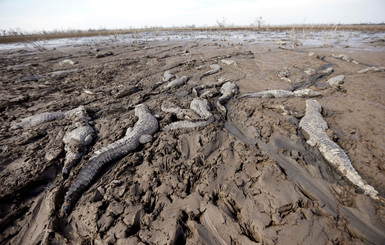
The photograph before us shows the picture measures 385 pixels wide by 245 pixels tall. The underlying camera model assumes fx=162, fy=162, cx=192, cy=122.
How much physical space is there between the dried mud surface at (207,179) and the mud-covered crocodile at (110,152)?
0.40ft

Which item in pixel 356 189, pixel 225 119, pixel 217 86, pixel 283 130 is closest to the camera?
pixel 356 189

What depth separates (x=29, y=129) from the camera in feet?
13.0

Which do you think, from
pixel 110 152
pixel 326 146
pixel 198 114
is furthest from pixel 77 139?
pixel 326 146

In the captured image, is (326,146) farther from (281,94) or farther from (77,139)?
(77,139)

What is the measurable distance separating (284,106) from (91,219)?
4875 millimetres

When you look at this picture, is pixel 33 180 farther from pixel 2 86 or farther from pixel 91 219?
pixel 2 86

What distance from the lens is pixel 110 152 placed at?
10.1ft

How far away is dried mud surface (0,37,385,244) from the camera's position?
1.93 m

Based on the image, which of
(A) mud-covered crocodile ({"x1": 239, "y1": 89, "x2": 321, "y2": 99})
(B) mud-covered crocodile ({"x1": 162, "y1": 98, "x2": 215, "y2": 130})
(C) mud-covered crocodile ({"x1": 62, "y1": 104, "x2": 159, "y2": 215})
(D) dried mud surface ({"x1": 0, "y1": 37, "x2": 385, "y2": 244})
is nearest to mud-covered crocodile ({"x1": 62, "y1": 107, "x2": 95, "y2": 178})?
(D) dried mud surface ({"x1": 0, "y1": 37, "x2": 385, "y2": 244})

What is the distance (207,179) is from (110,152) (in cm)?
190

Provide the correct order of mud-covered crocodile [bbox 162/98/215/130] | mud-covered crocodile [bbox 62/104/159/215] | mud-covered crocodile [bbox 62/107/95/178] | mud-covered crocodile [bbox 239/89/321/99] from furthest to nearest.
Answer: mud-covered crocodile [bbox 239/89/321/99]
mud-covered crocodile [bbox 162/98/215/130]
mud-covered crocodile [bbox 62/107/95/178]
mud-covered crocodile [bbox 62/104/159/215]

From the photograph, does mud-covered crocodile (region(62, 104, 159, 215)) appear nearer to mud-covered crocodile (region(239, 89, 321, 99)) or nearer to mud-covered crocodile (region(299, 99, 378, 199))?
mud-covered crocodile (region(239, 89, 321, 99))

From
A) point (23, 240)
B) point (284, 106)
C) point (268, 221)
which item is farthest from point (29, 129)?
point (284, 106)

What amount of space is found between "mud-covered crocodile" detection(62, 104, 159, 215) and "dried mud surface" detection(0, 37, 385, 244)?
4.8 inches
